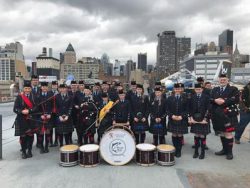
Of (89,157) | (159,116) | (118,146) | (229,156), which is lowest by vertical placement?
(229,156)

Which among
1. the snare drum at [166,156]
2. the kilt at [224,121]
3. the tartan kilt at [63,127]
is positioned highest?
the kilt at [224,121]

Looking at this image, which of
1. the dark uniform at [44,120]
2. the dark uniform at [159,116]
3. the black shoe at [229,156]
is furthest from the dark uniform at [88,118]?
the black shoe at [229,156]

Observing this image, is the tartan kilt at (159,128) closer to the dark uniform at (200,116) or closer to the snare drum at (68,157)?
the dark uniform at (200,116)

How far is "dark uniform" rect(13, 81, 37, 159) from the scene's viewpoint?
5.30m

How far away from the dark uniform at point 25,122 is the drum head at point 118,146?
167 centimetres

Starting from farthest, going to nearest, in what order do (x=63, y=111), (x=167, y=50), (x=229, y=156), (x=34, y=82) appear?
(x=167, y=50) → (x=34, y=82) → (x=63, y=111) → (x=229, y=156)

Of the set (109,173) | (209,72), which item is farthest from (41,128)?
(209,72)

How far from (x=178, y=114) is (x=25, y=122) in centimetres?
312

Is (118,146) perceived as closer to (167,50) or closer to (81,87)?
(81,87)

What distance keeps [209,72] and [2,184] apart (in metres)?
106

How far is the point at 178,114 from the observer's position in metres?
5.46

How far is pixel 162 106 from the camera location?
222 inches

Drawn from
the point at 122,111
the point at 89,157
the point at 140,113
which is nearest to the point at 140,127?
the point at 140,113

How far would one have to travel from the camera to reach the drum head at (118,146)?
4773 mm
